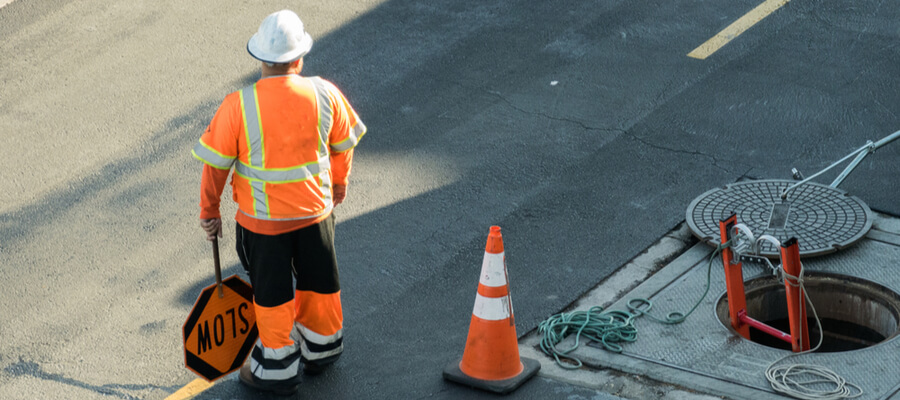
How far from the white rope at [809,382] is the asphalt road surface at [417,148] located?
980 millimetres

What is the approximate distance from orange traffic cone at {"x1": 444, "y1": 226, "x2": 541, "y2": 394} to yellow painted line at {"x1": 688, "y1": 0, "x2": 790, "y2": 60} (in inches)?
166

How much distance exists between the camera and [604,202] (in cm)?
717

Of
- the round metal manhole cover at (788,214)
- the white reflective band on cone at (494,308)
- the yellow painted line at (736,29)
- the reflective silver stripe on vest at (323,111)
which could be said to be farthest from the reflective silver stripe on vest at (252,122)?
the yellow painted line at (736,29)

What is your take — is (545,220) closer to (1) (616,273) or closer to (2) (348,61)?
(1) (616,273)

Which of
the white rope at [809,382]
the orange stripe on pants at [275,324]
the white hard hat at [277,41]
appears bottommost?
the white rope at [809,382]

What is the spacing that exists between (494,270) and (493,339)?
13.7 inches

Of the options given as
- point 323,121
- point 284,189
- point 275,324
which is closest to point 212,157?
point 284,189

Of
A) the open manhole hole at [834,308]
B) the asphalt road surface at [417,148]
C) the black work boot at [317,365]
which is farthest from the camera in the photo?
the asphalt road surface at [417,148]

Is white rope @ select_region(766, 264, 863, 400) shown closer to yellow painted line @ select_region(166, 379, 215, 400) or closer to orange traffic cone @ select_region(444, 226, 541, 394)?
orange traffic cone @ select_region(444, 226, 541, 394)

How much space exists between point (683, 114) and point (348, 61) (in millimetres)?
2946

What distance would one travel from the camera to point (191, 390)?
18.5 ft

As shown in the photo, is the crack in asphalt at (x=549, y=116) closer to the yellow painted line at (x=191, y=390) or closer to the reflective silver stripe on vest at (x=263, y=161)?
the reflective silver stripe on vest at (x=263, y=161)

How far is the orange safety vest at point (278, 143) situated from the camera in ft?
16.7

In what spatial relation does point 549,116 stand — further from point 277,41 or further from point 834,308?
point 277,41
